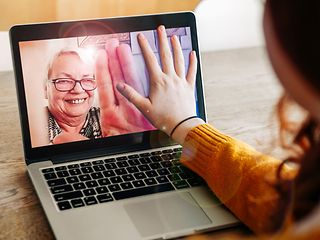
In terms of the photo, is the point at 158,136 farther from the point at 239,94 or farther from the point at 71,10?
the point at 71,10

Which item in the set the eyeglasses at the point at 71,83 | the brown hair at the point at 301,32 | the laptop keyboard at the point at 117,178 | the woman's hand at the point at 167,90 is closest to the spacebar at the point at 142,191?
the laptop keyboard at the point at 117,178

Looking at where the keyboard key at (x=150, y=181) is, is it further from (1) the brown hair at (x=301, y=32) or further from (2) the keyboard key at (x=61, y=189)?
(1) the brown hair at (x=301, y=32)

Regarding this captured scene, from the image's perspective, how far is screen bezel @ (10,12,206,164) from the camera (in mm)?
972

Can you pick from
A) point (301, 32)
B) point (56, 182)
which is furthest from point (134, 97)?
point (301, 32)

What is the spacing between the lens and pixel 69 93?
1.00 metres

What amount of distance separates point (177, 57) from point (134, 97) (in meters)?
0.11

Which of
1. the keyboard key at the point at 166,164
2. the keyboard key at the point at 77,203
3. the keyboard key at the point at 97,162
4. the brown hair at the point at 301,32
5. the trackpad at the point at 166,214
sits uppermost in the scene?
the brown hair at the point at 301,32

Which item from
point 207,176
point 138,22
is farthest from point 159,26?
point 207,176

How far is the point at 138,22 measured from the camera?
1.04 meters

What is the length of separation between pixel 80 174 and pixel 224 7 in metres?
0.87

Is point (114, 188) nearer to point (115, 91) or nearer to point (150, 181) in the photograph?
point (150, 181)

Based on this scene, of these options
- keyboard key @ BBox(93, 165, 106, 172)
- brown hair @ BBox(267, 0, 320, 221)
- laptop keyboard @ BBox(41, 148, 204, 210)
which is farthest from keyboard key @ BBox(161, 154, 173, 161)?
brown hair @ BBox(267, 0, 320, 221)

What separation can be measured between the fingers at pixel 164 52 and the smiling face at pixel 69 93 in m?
0.12

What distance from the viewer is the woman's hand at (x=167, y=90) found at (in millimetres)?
1011
